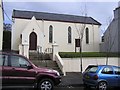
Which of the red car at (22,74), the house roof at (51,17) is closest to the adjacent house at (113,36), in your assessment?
the house roof at (51,17)

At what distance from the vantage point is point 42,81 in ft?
37.9

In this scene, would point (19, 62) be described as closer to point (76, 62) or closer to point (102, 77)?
point (102, 77)

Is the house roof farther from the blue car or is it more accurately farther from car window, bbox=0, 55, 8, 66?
car window, bbox=0, 55, 8, 66

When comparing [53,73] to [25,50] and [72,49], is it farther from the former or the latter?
[72,49]

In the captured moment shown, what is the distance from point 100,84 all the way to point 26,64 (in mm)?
4259

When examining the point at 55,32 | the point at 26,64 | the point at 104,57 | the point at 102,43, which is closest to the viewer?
the point at 26,64

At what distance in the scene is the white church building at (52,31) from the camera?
103ft

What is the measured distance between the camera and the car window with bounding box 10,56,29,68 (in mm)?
11225

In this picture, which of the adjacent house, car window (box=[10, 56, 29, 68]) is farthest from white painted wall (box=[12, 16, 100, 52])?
car window (box=[10, 56, 29, 68])

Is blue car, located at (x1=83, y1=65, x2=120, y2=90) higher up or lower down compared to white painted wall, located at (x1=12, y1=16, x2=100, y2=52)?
lower down

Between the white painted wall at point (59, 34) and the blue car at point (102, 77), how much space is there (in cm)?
1849

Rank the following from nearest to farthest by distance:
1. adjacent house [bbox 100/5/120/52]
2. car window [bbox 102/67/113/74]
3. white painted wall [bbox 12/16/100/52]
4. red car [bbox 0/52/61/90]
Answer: red car [bbox 0/52/61/90], car window [bbox 102/67/113/74], white painted wall [bbox 12/16/100/52], adjacent house [bbox 100/5/120/52]

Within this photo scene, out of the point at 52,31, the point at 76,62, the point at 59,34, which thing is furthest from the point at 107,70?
the point at 59,34

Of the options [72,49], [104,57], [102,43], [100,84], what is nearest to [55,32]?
[72,49]
